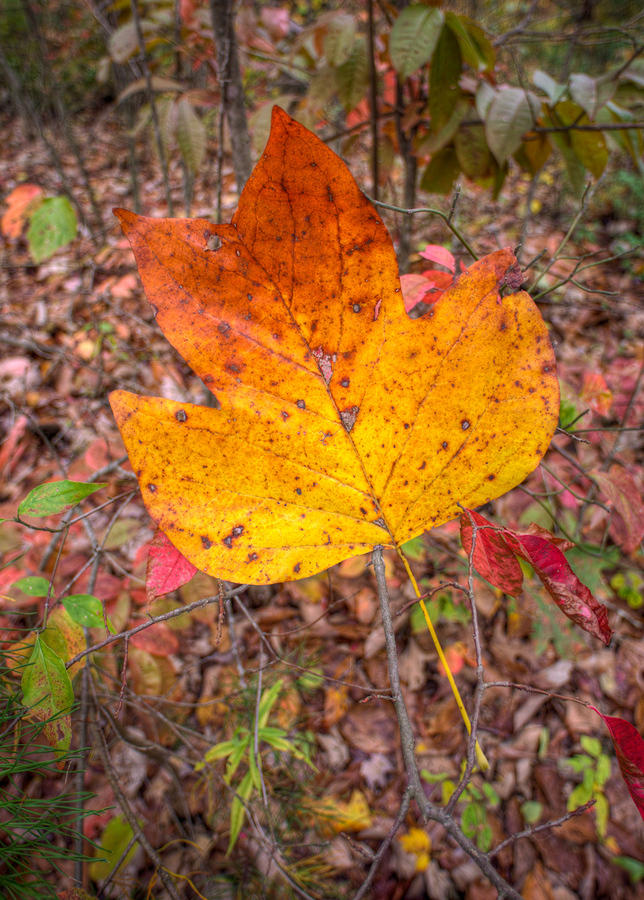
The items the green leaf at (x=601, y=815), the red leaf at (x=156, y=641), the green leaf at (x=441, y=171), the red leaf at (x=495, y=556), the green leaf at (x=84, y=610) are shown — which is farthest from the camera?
the green leaf at (x=601, y=815)

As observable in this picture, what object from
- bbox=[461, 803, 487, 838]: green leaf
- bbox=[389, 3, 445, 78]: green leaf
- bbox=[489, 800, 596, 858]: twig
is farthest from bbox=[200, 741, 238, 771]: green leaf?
bbox=[389, 3, 445, 78]: green leaf

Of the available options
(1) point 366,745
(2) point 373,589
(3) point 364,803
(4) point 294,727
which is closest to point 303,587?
(2) point 373,589

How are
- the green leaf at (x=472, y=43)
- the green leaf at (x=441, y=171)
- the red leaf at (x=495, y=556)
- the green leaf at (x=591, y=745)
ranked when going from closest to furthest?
the red leaf at (x=495, y=556)
the green leaf at (x=472, y=43)
the green leaf at (x=441, y=171)
the green leaf at (x=591, y=745)

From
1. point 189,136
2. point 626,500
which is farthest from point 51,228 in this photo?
point 626,500

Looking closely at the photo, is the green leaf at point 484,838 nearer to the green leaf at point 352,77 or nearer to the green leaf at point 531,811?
the green leaf at point 531,811

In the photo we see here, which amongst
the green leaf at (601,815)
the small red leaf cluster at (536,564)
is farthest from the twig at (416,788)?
the green leaf at (601,815)

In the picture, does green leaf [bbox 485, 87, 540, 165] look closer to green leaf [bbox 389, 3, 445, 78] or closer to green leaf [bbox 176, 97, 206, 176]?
green leaf [bbox 389, 3, 445, 78]

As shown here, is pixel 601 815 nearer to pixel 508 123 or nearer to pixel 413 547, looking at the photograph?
pixel 413 547
